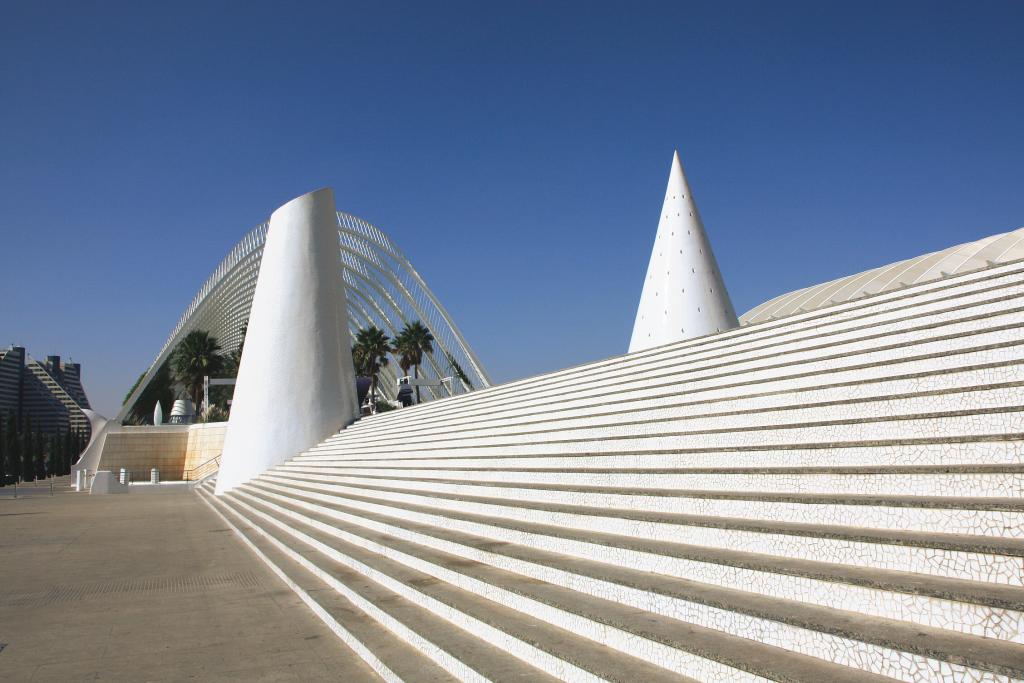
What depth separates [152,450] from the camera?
38.2 metres

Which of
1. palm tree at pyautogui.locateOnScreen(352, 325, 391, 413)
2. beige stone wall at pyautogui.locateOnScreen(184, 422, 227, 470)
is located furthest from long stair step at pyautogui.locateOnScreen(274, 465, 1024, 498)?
palm tree at pyautogui.locateOnScreen(352, 325, 391, 413)

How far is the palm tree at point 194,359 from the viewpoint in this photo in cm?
5072

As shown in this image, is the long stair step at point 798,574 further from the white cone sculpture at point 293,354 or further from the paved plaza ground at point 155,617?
the white cone sculpture at point 293,354

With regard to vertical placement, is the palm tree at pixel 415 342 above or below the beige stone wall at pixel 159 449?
above

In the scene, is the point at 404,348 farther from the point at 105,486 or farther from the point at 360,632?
the point at 360,632

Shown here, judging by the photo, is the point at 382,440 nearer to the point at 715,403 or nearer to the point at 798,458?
the point at 715,403

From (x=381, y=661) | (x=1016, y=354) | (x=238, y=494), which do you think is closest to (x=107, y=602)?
(x=381, y=661)

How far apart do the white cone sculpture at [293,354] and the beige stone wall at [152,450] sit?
18.8m

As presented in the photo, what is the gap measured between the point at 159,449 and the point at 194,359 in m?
13.9

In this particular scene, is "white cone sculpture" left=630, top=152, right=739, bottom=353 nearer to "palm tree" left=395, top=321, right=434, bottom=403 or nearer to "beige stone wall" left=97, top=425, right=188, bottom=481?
"beige stone wall" left=97, top=425, right=188, bottom=481

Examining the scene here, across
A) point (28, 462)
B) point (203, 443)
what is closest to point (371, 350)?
point (203, 443)

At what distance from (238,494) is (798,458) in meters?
17.3

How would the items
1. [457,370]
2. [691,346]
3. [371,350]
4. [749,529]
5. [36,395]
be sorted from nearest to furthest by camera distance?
[749,529] → [691,346] → [457,370] → [371,350] → [36,395]

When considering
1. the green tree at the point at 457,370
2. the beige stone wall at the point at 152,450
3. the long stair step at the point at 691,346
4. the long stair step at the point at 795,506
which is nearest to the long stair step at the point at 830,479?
the long stair step at the point at 795,506
